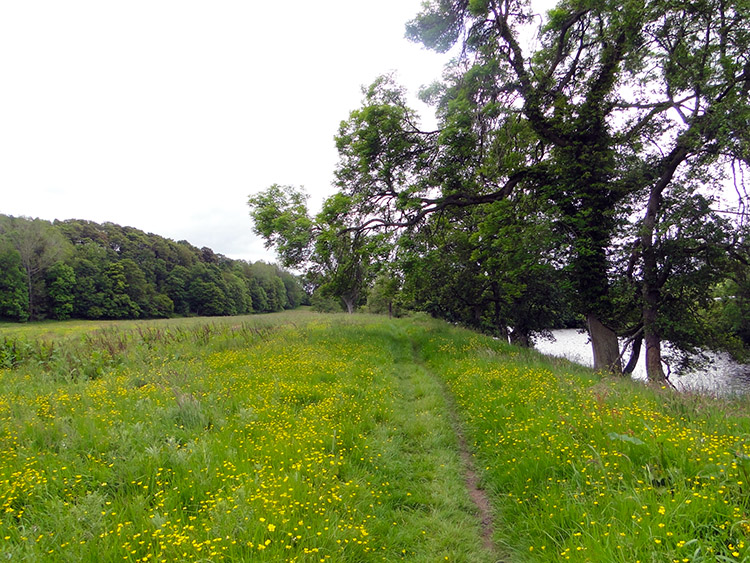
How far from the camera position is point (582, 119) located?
10.2 m

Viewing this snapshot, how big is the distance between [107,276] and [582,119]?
6576cm

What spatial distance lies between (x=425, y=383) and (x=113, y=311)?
198ft

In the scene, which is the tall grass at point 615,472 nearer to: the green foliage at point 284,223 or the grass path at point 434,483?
the grass path at point 434,483

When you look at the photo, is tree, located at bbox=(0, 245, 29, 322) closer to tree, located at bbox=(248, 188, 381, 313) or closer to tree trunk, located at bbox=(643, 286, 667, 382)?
tree, located at bbox=(248, 188, 381, 313)

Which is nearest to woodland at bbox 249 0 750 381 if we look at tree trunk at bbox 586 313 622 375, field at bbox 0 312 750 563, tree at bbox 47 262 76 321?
tree trunk at bbox 586 313 622 375

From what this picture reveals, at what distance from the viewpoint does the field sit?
2631 millimetres

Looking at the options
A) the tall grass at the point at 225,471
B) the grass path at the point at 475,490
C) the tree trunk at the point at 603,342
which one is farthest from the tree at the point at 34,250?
the tree trunk at the point at 603,342

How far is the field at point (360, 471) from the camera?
2.63 meters

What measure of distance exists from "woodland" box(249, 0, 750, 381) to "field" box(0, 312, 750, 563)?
18.2 feet

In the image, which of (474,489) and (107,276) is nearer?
(474,489)

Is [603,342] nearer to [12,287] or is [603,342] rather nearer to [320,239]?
[320,239]

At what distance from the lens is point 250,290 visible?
85.1 m

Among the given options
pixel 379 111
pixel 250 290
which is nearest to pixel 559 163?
pixel 379 111

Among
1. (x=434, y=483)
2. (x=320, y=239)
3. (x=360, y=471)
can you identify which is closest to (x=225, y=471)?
(x=360, y=471)
